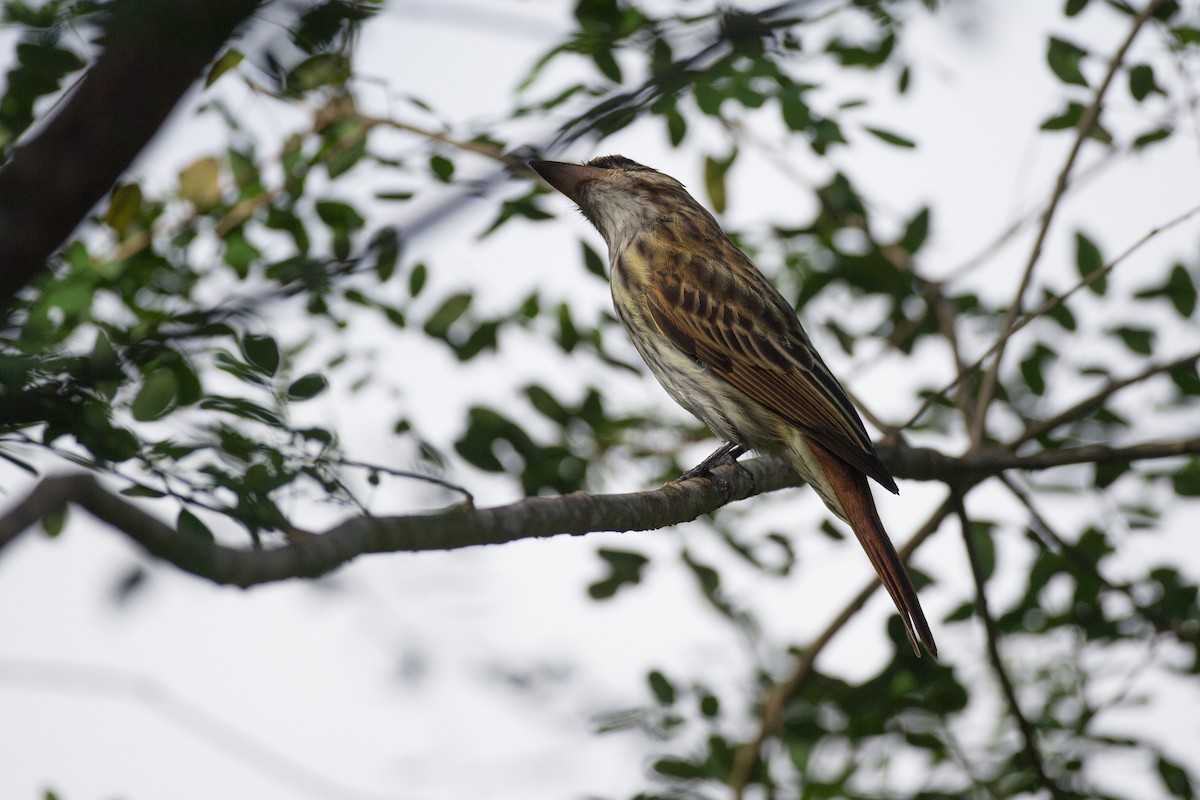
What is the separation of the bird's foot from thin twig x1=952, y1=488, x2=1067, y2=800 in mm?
834

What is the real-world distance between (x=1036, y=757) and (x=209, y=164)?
3.83 meters

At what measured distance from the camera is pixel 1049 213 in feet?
15.9

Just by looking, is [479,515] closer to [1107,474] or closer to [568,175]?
[568,175]

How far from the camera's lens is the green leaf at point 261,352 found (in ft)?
9.78

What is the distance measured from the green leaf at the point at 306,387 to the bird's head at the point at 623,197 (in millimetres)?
2494

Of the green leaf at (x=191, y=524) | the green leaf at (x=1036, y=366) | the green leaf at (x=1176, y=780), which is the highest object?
the green leaf at (x=1036, y=366)

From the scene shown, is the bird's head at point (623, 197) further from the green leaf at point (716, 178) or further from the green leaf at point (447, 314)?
the green leaf at point (447, 314)

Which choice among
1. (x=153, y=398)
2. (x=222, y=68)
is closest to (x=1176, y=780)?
(x=153, y=398)

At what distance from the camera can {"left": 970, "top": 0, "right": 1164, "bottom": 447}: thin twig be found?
15.7 ft

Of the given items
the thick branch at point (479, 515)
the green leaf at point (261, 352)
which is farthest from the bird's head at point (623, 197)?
the green leaf at point (261, 352)

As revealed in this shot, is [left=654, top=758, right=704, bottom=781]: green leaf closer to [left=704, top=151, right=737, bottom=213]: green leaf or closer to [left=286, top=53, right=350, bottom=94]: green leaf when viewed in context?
[left=704, top=151, right=737, bottom=213]: green leaf

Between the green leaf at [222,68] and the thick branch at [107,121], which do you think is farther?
the green leaf at [222,68]

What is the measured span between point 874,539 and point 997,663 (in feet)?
2.48

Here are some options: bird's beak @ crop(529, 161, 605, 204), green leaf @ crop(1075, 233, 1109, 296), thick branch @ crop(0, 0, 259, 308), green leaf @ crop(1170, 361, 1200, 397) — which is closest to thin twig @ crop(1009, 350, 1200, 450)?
green leaf @ crop(1170, 361, 1200, 397)
